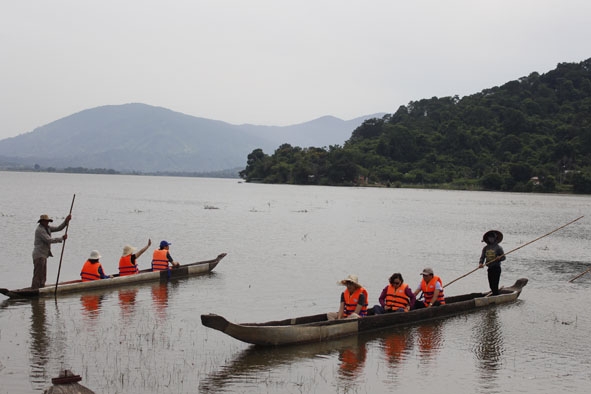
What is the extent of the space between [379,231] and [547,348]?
31.2 metres

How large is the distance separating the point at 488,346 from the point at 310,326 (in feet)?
14.9

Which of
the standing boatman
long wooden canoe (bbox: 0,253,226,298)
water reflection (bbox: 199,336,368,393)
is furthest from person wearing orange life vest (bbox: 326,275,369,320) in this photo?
long wooden canoe (bbox: 0,253,226,298)

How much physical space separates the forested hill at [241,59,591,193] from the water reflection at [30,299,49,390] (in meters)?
113

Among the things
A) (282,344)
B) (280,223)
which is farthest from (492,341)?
(280,223)

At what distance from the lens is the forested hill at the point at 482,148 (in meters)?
125

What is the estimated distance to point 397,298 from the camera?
53.5 ft

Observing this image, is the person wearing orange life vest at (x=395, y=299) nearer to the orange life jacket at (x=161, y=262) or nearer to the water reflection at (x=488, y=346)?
the water reflection at (x=488, y=346)

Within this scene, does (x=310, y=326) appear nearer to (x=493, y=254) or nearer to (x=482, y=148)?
(x=493, y=254)

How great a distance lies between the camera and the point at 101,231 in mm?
40469

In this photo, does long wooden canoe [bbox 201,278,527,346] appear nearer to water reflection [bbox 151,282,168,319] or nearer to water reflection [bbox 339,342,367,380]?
water reflection [bbox 339,342,367,380]

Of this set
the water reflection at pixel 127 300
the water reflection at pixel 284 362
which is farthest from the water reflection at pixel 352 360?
the water reflection at pixel 127 300

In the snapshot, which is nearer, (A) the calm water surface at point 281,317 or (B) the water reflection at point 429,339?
(A) the calm water surface at point 281,317

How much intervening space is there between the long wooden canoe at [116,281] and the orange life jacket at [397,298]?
9.15 m

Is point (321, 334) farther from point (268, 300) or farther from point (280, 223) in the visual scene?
point (280, 223)
